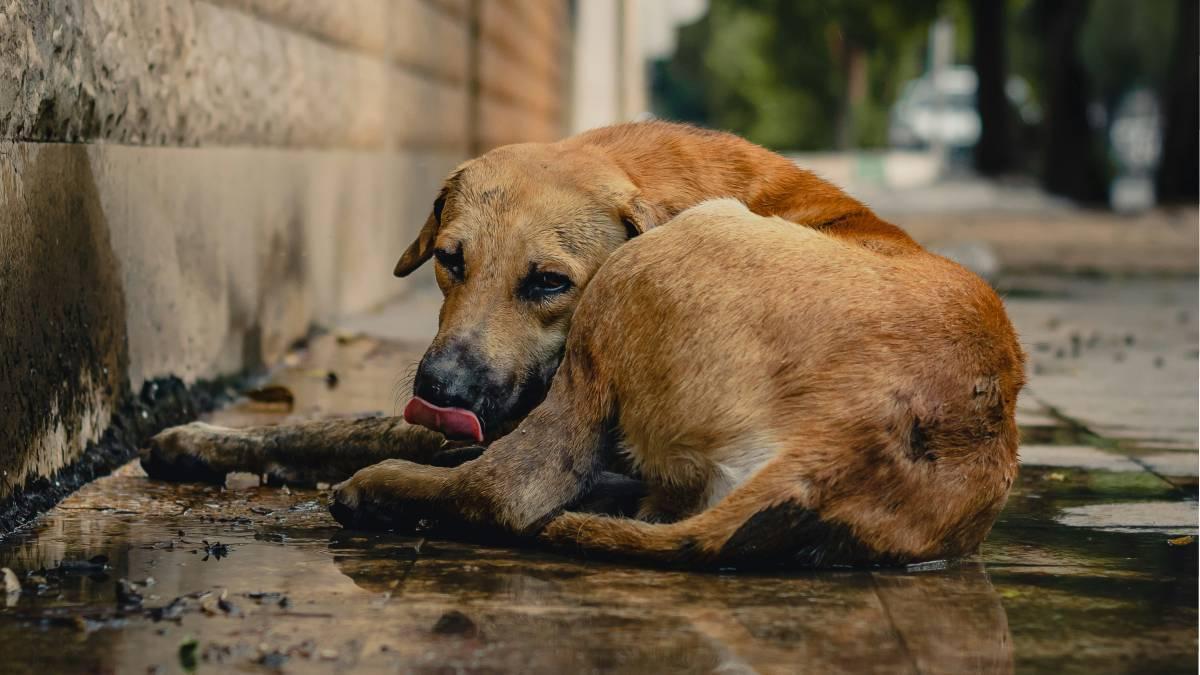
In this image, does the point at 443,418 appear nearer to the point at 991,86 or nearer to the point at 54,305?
the point at 54,305

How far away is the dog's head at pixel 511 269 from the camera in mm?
4312

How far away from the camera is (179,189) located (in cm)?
616

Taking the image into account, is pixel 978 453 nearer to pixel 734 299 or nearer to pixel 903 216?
pixel 734 299

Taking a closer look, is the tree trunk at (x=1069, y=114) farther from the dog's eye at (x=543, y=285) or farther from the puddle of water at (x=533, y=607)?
the puddle of water at (x=533, y=607)

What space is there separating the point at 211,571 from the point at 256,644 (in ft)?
2.11

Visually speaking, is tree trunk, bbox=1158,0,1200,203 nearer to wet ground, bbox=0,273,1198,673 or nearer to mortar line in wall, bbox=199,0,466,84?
mortar line in wall, bbox=199,0,466,84

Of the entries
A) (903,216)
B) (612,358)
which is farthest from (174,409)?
(903,216)

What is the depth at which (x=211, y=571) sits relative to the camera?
374cm

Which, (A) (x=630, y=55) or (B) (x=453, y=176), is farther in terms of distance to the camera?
(A) (x=630, y=55)

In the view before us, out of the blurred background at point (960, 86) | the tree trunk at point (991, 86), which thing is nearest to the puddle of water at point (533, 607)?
the blurred background at point (960, 86)

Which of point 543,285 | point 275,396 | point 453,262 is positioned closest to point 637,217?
point 543,285

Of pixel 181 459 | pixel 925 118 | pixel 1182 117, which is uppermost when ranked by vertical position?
pixel 925 118

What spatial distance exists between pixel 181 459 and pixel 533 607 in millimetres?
1854

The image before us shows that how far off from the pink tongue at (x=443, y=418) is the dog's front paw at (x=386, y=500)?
0.11m
